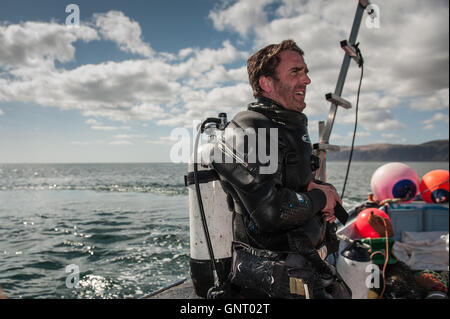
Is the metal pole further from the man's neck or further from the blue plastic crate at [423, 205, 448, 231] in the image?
the blue plastic crate at [423, 205, 448, 231]

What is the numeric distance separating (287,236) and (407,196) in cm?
667

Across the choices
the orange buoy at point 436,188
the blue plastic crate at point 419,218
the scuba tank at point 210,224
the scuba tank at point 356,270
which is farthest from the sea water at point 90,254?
the orange buoy at point 436,188

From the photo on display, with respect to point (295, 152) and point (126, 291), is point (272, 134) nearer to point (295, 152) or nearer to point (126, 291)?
point (295, 152)

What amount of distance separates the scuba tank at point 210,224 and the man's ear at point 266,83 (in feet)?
1.49

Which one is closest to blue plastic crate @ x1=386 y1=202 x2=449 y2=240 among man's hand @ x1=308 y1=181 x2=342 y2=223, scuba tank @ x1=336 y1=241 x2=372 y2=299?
scuba tank @ x1=336 y1=241 x2=372 y2=299

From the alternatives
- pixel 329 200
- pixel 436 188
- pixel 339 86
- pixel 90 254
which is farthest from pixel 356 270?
pixel 90 254

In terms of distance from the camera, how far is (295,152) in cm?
224

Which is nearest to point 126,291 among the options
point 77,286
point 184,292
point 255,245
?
point 77,286

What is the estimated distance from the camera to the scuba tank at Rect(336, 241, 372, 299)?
3.73 m

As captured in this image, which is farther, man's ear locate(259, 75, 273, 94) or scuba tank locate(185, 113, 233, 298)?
scuba tank locate(185, 113, 233, 298)

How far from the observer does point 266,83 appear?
250 centimetres

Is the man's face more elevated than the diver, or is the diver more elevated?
the man's face

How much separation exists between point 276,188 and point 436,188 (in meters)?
7.27

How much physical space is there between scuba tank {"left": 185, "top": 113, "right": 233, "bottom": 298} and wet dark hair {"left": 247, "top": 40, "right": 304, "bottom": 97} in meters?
0.43
